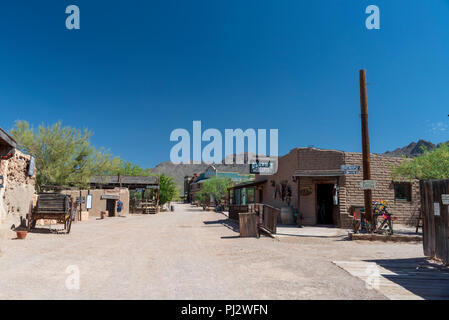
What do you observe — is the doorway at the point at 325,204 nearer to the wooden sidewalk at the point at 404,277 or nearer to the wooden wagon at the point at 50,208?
the wooden sidewalk at the point at 404,277

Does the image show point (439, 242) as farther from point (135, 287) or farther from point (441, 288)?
point (135, 287)

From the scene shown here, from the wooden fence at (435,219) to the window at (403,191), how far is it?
33.7ft

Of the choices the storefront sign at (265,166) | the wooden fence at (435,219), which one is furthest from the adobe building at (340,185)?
the wooden fence at (435,219)

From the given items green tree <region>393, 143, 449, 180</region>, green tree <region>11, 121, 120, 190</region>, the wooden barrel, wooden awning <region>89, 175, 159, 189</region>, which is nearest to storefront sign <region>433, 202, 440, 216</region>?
the wooden barrel

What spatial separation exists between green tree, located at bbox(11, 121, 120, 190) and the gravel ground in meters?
15.3

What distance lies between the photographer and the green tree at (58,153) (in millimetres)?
23438

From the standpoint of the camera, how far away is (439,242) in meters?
7.03

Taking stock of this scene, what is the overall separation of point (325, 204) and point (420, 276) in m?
12.3

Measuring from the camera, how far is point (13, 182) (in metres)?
12.0

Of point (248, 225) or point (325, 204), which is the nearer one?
point (248, 225)

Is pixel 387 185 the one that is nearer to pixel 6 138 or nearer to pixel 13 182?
pixel 6 138

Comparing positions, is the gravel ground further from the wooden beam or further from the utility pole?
the wooden beam

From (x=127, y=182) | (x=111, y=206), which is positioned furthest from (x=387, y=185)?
(x=127, y=182)

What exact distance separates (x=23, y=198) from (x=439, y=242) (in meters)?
14.7
